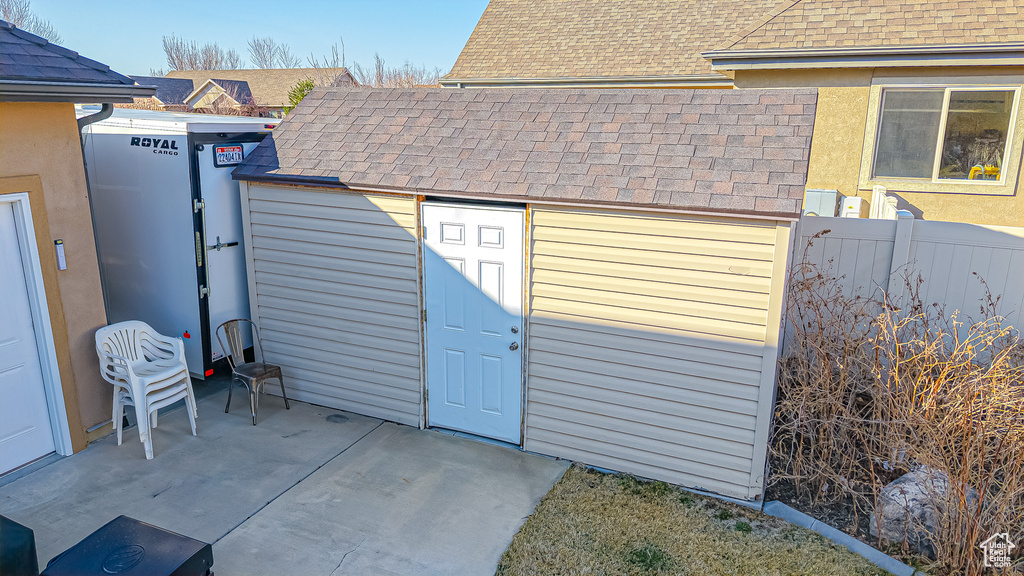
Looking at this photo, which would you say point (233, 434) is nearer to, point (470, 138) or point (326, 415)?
point (326, 415)

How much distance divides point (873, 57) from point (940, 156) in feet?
5.56

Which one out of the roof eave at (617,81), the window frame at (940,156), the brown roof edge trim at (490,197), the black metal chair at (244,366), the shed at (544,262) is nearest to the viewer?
the brown roof edge trim at (490,197)

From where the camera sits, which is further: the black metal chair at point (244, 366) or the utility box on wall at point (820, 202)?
the utility box on wall at point (820, 202)

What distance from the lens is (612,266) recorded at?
4.95 meters

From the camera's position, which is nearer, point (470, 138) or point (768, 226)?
point (768, 226)

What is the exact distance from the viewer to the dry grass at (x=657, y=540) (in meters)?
4.04

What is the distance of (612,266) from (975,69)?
6.99 metres

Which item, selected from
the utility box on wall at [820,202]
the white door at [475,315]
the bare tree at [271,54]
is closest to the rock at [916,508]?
the white door at [475,315]

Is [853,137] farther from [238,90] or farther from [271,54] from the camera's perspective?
[271,54]

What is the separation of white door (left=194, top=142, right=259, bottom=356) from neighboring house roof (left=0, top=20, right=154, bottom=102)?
106 centimetres

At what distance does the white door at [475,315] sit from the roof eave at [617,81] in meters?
8.35

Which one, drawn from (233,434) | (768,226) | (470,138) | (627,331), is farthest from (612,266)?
(233,434)

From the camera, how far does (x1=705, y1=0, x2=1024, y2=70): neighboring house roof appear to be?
818 centimetres

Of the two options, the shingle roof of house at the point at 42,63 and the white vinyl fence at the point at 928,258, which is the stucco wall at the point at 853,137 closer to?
the white vinyl fence at the point at 928,258
